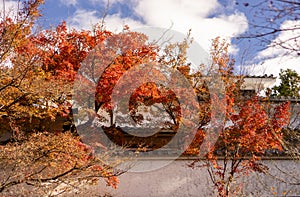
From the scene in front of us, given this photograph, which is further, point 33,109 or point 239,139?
point 239,139

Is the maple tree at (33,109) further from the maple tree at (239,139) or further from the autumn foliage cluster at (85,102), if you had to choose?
the maple tree at (239,139)

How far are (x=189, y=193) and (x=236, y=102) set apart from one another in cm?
284

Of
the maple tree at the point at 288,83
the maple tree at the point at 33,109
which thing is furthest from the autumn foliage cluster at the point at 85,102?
the maple tree at the point at 288,83

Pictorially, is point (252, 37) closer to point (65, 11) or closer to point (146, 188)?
point (146, 188)

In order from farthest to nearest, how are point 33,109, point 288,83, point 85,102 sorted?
point 288,83
point 85,102
point 33,109

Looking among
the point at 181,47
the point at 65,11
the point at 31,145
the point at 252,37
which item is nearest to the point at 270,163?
the point at 181,47

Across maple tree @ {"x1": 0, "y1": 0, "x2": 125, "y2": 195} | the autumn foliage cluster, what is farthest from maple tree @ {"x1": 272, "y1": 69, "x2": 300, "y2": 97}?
maple tree @ {"x1": 0, "y1": 0, "x2": 125, "y2": 195}

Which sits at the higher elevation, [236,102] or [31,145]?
[236,102]

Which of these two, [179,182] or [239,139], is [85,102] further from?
[239,139]

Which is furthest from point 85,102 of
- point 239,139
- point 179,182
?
point 239,139

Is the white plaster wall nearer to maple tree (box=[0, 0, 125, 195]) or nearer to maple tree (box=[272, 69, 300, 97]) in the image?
maple tree (box=[0, 0, 125, 195])

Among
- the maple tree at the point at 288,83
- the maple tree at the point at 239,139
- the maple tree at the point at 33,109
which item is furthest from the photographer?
the maple tree at the point at 288,83

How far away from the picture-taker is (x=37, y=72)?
7.12m

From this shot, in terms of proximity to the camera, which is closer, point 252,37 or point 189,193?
point 252,37
